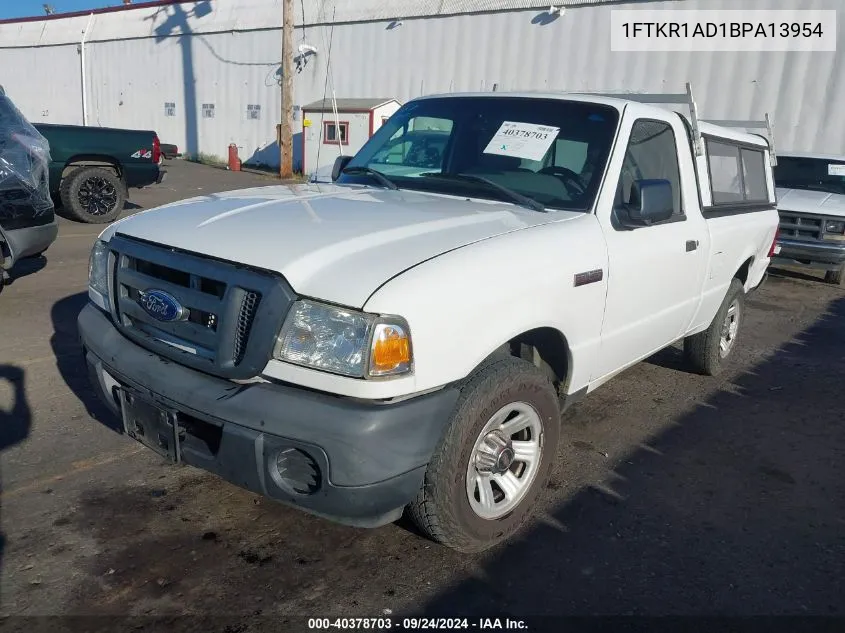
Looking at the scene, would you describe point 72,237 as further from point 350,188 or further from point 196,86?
point 196,86

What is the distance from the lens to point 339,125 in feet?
62.8

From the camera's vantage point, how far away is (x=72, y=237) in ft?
31.5

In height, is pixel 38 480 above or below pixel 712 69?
below

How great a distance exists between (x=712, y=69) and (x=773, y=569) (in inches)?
600

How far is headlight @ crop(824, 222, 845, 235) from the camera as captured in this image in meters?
9.12

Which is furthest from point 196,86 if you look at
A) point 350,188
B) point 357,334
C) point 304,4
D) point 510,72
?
point 357,334

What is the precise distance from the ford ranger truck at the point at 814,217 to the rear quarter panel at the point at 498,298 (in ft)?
23.6

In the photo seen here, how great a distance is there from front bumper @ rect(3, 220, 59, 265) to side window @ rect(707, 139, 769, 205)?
218 inches

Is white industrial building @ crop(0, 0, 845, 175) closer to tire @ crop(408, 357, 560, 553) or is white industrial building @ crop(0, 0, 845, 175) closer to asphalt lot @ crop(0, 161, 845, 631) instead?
asphalt lot @ crop(0, 161, 845, 631)

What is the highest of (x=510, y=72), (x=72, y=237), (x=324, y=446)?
(x=510, y=72)

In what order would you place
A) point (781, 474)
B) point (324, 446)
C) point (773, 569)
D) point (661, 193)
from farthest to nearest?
point (781, 474), point (661, 193), point (773, 569), point (324, 446)

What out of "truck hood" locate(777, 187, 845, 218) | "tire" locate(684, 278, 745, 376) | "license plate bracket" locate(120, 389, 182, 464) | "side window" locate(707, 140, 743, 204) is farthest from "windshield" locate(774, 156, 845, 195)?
"license plate bracket" locate(120, 389, 182, 464)

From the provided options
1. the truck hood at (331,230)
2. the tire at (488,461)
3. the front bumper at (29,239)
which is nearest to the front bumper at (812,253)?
the truck hood at (331,230)

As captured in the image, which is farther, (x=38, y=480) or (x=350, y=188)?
(x=350, y=188)
